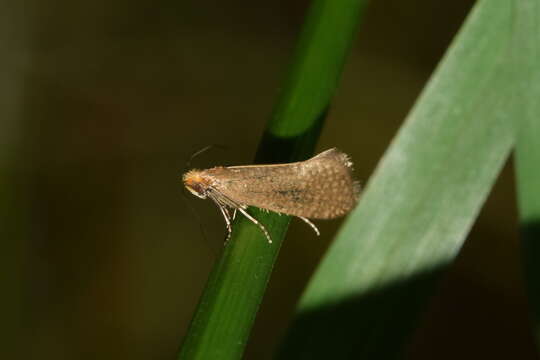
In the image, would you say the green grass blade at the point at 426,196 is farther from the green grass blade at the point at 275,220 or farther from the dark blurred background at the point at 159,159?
the dark blurred background at the point at 159,159

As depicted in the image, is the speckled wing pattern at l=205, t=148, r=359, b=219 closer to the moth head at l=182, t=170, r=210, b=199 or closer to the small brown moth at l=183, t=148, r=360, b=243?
the small brown moth at l=183, t=148, r=360, b=243

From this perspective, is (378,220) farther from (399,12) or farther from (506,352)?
(399,12)

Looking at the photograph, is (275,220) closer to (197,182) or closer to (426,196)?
(426,196)

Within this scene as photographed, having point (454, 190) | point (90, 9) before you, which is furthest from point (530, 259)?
point (90, 9)

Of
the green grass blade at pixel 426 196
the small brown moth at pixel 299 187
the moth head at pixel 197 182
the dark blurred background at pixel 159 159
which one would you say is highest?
the green grass blade at pixel 426 196

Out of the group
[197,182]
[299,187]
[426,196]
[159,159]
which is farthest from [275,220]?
[159,159]

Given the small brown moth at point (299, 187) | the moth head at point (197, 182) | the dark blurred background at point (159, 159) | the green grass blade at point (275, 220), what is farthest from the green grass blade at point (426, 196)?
the dark blurred background at point (159, 159)

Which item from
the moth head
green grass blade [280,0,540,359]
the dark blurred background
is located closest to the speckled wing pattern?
the moth head

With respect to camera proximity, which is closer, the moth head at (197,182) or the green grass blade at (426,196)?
the green grass blade at (426,196)
